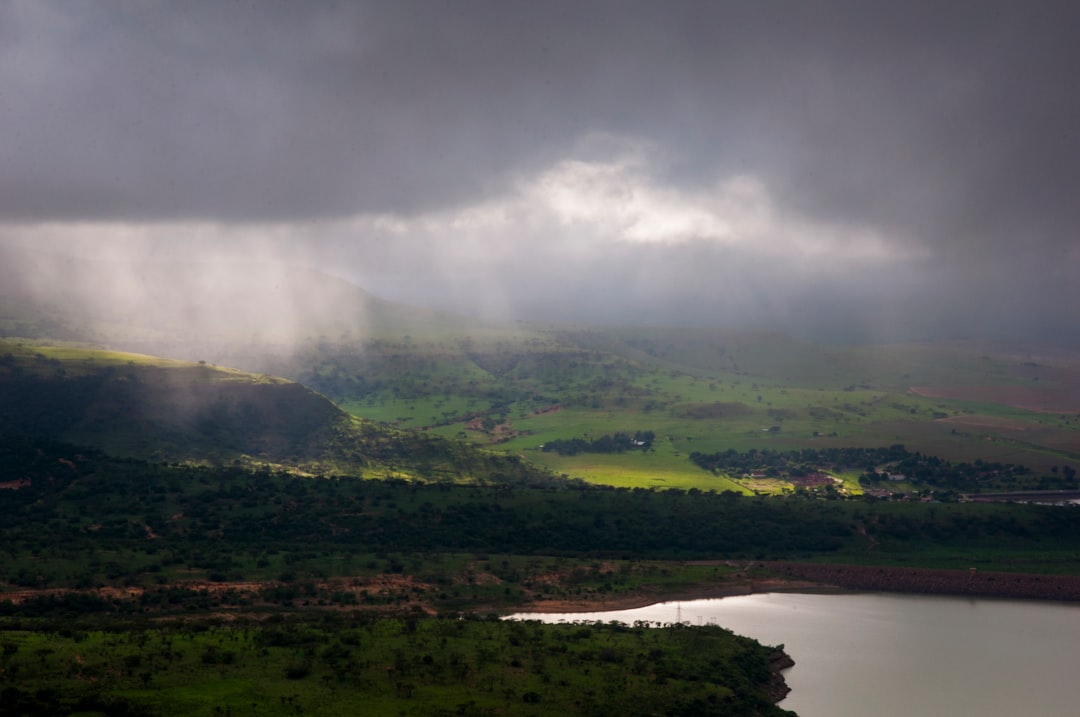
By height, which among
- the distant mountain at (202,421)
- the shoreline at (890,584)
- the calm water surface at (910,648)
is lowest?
the calm water surface at (910,648)

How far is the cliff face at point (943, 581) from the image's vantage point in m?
96.6

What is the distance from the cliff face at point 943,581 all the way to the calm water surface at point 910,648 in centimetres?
234

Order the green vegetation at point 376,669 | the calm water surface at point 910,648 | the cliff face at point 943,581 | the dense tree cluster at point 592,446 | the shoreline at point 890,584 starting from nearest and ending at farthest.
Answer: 1. the green vegetation at point 376,669
2. the calm water surface at point 910,648
3. the shoreline at point 890,584
4. the cliff face at point 943,581
5. the dense tree cluster at point 592,446

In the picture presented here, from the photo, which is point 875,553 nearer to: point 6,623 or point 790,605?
point 790,605

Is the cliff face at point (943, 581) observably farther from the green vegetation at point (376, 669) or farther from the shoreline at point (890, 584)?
the green vegetation at point (376, 669)

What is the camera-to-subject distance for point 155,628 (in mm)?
61344

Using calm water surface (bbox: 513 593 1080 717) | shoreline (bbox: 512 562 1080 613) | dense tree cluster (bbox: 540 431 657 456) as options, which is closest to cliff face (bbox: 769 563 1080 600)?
shoreline (bbox: 512 562 1080 613)

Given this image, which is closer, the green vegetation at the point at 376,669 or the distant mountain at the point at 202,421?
the green vegetation at the point at 376,669

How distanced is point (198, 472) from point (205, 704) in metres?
76.5

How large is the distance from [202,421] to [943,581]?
117 m

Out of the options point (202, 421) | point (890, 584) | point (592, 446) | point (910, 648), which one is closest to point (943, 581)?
point (890, 584)

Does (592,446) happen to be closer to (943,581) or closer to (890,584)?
(890,584)

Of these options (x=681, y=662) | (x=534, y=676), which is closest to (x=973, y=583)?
(x=681, y=662)

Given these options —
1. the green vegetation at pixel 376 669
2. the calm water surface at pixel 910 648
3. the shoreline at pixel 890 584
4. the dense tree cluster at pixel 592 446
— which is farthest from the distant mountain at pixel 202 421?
the green vegetation at pixel 376 669
